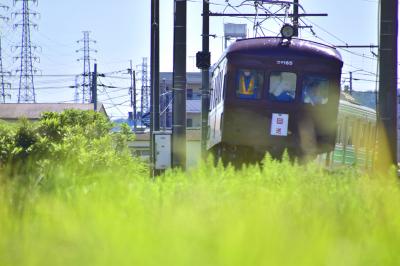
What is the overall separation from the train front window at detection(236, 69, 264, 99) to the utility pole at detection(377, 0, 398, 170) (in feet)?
13.2

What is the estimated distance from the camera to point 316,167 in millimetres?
5254

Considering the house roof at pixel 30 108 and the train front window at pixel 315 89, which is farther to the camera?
the house roof at pixel 30 108

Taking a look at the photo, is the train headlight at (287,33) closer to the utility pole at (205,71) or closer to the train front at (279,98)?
the train front at (279,98)

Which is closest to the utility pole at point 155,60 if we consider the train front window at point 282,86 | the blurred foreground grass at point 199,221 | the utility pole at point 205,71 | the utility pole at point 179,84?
the utility pole at point 205,71

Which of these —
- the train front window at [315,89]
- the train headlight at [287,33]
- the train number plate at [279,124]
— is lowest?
the train number plate at [279,124]

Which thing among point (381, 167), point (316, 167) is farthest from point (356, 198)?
point (381, 167)

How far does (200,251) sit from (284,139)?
1028 centimetres

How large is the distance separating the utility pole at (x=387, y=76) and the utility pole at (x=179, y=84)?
2980 mm

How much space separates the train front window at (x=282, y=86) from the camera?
14023 millimetres

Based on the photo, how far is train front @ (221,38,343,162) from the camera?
45.4 ft

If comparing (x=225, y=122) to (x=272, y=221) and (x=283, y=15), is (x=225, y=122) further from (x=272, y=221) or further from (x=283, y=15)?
(x=272, y=221)

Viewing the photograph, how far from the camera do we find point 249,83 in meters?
14.0

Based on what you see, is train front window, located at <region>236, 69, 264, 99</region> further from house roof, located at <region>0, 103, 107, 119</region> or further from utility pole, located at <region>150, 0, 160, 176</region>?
house roof, located at <region>0, 103, 107, 119</region>

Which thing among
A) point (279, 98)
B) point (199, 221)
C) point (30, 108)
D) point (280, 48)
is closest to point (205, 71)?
point (280, 48)
